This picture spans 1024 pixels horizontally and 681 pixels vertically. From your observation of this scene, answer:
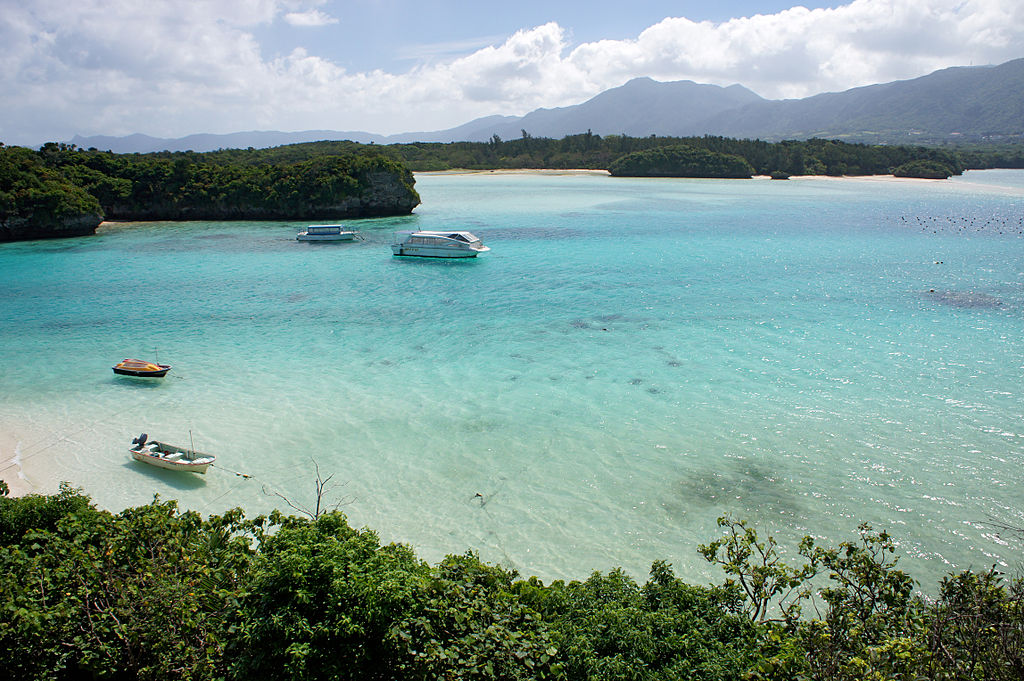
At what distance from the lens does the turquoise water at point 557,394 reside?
483 inches

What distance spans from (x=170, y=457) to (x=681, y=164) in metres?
106

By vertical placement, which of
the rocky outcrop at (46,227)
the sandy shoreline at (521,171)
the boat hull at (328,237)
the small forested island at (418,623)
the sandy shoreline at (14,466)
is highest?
the sandy shoreline at (521,171)

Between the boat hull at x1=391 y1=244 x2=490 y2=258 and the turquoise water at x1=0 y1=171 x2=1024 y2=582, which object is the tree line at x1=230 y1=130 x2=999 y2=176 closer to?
the boat hull at x1=391 y1=244 x2=490 y2=258

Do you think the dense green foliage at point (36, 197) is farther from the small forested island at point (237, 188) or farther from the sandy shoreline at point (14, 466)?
the sandy shoreline at point (14, 466)

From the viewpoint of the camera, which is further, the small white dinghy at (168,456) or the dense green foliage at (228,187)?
the dense green foliage at (228,187)

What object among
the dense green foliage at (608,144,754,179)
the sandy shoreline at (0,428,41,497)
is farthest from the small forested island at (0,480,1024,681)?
the dense green foliage at (608,144,754,179)

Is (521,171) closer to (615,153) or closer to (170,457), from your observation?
(615,153)

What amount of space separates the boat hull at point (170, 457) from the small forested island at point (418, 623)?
552 cm

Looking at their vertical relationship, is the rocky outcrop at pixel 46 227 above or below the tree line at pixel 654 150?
below

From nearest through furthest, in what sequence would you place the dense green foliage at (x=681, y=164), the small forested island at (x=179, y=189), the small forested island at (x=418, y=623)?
1. the small forested island at (x=418, y=623)
2. the small forested island at (x=179, y=189)
3. the dense green foliage at (x=681, y=164)

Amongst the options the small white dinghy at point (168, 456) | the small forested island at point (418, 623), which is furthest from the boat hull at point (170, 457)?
the small forested island at point (418, 623)

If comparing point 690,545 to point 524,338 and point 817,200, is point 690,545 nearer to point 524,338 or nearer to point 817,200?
point 524,338

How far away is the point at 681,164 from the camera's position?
106188 millimetres

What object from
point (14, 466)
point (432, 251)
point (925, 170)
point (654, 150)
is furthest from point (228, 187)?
point (925, 170)
